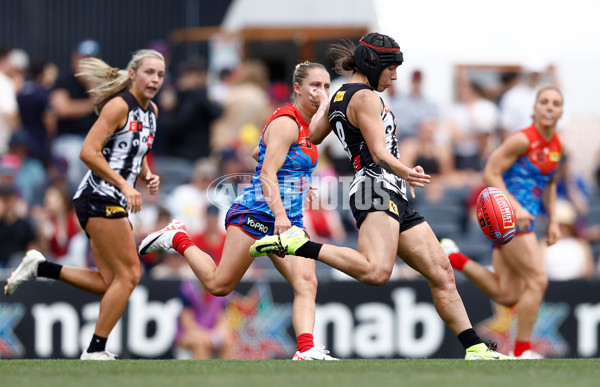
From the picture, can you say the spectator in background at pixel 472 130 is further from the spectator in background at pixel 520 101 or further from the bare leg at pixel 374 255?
the bare leg at pixel 374 255

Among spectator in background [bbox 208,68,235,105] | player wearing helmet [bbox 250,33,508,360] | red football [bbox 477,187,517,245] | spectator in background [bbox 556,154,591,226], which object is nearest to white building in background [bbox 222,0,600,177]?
spectator in background [bbox 556,154,591,226]

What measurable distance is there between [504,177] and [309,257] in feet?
9.31

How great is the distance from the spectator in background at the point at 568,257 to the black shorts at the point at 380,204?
17.1 feet

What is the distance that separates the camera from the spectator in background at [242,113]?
49.2 ft

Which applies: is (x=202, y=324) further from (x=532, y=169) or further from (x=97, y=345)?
(x=532, y=169)

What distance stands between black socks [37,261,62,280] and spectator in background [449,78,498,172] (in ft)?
25.4

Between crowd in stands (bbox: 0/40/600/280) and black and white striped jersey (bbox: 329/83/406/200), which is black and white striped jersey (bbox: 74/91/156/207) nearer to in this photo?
black and white striped jersey (bbox: 329/83/406/200)

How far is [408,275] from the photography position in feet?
40.2

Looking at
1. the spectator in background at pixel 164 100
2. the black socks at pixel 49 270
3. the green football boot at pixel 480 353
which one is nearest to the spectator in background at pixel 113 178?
the black socks at pixel 49 270

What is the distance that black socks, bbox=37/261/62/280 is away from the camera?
8.70 metres

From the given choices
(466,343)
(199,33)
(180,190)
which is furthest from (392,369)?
(199,33)

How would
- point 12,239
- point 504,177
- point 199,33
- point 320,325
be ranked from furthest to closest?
point 199,33, point 12,239, point 320,325, point 504,177

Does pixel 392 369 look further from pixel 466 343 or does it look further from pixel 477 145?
pixel 477 145

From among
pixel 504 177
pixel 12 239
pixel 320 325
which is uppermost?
pixel 504 177
